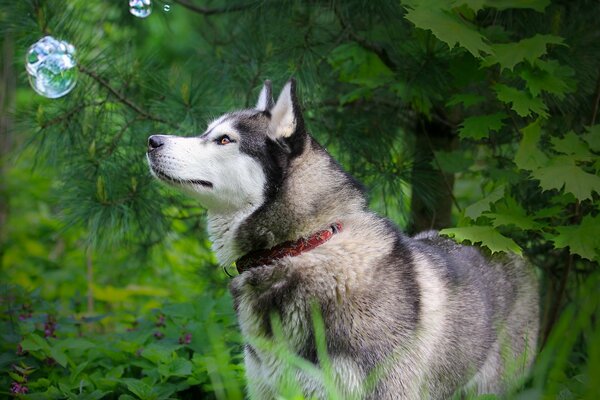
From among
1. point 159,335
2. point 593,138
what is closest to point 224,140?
point 159,335

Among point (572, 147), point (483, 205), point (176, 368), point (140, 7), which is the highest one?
point (140, 7)

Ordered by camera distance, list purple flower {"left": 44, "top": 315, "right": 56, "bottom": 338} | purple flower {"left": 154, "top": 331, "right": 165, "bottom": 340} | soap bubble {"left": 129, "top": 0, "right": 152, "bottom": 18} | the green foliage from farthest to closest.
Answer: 1. purple flower {"left": 154, "top": 331, "right": 165, "bottom": 340}
2. purple flower {"left": 44, "top": 315, "right": 56, "bottom": 338}
3. soap bubble {"left": 129, "top": 0, "right": 152, "bottom": 18}
4. the green foliage

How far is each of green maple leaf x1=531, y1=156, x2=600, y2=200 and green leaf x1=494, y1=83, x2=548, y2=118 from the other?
271 millimetres

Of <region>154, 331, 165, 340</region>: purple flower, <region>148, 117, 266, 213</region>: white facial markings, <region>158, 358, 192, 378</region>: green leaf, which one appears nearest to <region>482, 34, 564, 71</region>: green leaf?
<region>148, 117, 266, 213</region>: white facial markings

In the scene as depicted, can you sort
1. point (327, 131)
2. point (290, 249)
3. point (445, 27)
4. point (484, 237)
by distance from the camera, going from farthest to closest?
point (327, 131), point (484, 237), point (445, 27), point (290, 249)

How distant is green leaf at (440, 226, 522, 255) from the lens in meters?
3.27

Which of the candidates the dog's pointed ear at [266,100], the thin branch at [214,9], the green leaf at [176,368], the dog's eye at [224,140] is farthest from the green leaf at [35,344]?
the thin branch at [214,9]

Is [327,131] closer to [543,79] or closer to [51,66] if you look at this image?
[543,79]

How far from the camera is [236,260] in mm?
3135

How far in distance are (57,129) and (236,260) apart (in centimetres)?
153

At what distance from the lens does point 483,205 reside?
3.43 metres

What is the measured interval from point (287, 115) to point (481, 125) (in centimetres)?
113

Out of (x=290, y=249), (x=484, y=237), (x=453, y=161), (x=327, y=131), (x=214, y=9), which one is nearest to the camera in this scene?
(x=290, y=249)

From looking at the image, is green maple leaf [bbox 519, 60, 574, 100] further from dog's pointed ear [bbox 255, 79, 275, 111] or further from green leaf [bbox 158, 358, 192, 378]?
green leaf [bbox 158, 358, 192, 378]
